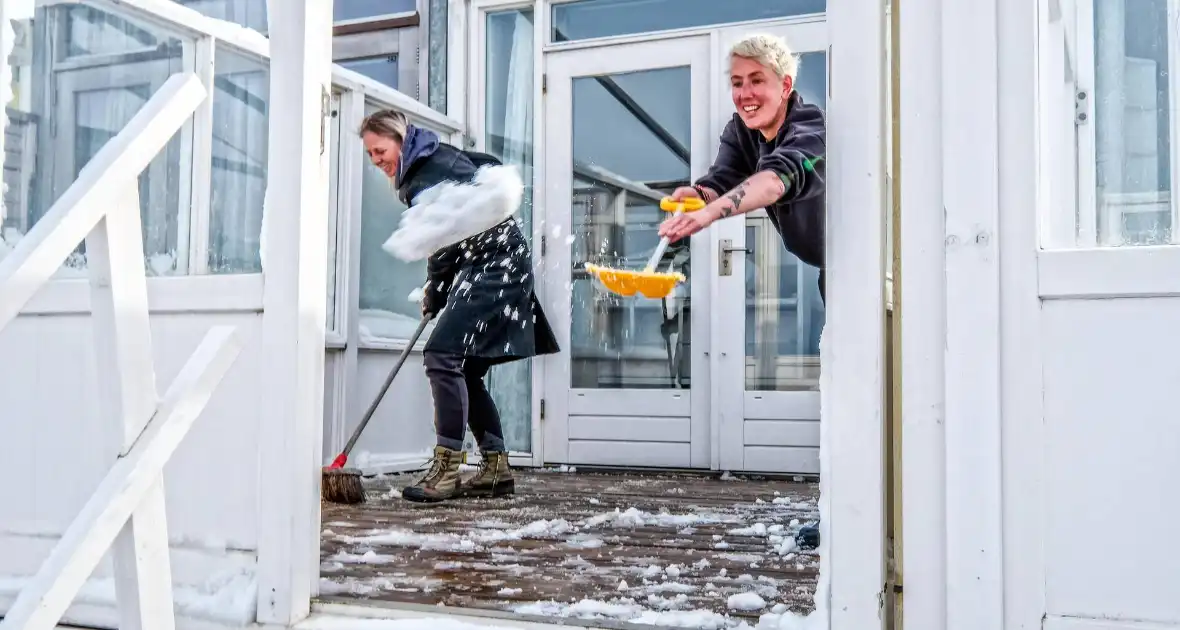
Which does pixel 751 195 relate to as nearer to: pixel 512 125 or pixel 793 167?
pixel 793 167

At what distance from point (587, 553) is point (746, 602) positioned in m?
0.74

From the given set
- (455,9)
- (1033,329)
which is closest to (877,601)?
(1033,329)

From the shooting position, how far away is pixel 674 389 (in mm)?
4969

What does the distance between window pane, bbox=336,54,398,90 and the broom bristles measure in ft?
8.13

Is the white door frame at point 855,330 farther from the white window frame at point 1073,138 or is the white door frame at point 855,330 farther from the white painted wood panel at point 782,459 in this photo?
the white painted wood panel at point 782,459

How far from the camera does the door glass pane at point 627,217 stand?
5004mm

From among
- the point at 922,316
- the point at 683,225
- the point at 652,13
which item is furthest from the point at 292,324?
the point at 652,13

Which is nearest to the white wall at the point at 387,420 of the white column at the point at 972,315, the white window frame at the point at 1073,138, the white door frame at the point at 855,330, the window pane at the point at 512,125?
the window pane at the point at 512,125

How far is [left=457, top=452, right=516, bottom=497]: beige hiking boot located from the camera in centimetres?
382

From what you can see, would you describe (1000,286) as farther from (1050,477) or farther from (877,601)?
(877,601)

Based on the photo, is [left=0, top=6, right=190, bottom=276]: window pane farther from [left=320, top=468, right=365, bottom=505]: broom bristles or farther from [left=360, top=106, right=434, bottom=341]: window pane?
[left=360, top=106, right=434, bottom=341]: window pane

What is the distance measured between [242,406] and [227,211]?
42cm

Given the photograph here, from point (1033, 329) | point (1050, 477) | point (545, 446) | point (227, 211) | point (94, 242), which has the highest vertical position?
point (227, 211)

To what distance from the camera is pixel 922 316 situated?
1534 mm
